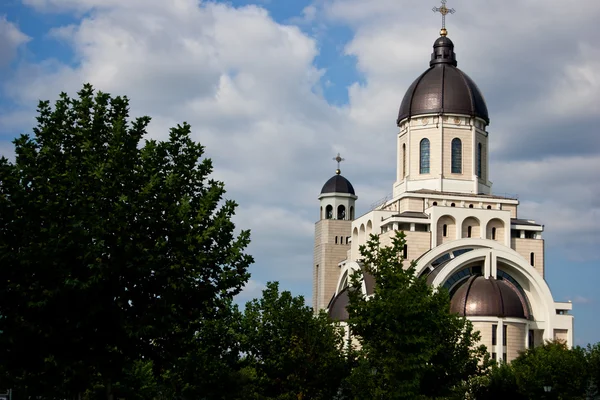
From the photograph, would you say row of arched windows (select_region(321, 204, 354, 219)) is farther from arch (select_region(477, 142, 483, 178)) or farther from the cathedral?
arch (select_region(477, 142, 483, 178))

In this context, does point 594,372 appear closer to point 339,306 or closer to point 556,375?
point 556,375

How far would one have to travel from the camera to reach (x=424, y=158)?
233 feet

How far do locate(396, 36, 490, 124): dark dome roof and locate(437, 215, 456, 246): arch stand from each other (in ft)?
24.5

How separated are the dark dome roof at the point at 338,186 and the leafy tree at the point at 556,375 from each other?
32239mm

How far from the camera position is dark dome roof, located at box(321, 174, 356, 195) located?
8356 cm

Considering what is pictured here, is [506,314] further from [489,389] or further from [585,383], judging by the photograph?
[585,383]

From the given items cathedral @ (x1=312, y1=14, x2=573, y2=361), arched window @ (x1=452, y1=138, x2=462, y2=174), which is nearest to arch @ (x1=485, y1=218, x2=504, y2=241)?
cathedral @ (x1=312, y1=14, x2=573, y2=361)

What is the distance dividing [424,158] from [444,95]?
441 cm

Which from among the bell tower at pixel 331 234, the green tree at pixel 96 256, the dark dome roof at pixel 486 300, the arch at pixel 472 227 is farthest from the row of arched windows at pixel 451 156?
the green tree at pixel 96 256

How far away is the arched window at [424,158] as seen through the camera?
70.6 meters

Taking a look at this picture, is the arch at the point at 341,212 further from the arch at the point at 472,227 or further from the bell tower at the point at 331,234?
the arch at the point at 472,227

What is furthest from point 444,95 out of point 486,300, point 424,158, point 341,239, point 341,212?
point 341,212

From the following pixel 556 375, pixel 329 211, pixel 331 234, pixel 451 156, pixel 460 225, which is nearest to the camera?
pixel 556 375

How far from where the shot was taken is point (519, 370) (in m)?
53.8
